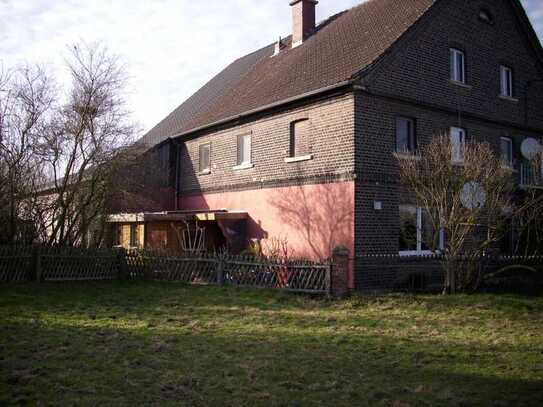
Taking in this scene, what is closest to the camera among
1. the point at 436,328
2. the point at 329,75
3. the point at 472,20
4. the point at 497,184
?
the point at 436,328

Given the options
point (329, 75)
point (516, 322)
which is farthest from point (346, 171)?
point (516, 322)

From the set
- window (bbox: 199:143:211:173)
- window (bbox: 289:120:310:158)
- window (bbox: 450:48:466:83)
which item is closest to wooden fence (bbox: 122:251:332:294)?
window (bbox: 289:120:310:158)

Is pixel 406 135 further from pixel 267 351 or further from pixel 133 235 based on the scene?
pixel 133 235

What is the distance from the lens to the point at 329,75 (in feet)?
53.9

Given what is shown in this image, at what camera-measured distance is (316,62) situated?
1836 centimetres

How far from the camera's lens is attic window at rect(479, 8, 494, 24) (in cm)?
1926

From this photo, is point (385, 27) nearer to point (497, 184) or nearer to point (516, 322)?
point (497, 184)

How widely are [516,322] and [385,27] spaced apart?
10.8 meters

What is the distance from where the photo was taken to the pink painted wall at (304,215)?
49.6ft

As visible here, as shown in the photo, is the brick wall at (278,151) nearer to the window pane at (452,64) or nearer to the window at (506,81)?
the window pane at (452,64)

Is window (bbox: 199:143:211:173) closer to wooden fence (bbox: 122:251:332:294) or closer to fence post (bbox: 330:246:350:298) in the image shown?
wooden fence (bbox: 122:251:332:294)

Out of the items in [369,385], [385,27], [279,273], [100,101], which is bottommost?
[369,385]

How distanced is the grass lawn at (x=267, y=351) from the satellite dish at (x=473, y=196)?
229 centimetres

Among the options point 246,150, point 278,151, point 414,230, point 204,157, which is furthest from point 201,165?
point 414,230
